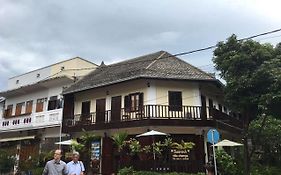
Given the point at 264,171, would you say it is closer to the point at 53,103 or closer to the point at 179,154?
the point at 179,154

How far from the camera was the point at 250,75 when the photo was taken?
16.4 meters

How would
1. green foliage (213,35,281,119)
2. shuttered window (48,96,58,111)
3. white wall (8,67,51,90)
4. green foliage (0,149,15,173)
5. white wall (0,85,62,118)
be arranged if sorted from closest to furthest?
green foliage (213,35,281,119)
green foliage (0,149,15,173)
shuttered window (48,96,58,111)
white wall (0,85,62,118)
white wall (8,67,51,90)

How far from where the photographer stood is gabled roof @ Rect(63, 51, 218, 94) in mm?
20281

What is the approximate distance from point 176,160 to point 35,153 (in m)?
13.5

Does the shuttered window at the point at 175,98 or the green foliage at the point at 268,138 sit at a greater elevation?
the shuttered window at the point at 175,98

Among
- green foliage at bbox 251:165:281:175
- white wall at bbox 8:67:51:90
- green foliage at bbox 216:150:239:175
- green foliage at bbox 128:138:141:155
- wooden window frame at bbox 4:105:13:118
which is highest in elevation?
white wall at bbox 8:67:51:90

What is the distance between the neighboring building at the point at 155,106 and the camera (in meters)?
19.2

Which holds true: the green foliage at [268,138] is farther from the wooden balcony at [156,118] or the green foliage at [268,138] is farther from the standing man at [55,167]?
the standing man at [55,167]

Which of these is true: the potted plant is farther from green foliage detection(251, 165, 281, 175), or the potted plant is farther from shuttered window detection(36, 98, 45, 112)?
shuttered window detection(36, 98, 45, 112)

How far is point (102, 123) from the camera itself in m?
20.8

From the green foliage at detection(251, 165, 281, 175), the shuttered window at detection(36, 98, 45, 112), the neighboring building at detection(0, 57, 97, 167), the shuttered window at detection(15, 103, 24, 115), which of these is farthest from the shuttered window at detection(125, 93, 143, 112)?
the shuttered window at detection(15, 103, 24, 115)

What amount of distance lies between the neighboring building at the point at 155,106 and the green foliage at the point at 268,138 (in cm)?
187

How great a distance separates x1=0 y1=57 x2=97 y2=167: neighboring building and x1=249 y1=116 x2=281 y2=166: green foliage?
1337 centimetres

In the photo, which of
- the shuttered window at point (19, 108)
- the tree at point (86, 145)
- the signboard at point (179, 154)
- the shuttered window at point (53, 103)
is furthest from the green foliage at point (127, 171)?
the shuttered window at point (19, 108)
